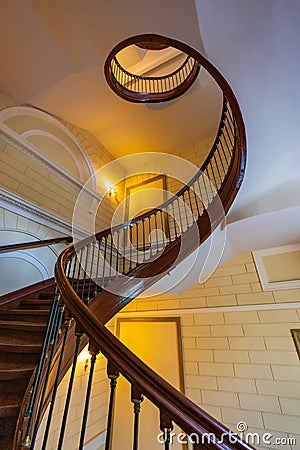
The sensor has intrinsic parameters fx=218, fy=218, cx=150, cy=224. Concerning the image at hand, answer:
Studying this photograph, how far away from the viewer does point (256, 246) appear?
3.42m

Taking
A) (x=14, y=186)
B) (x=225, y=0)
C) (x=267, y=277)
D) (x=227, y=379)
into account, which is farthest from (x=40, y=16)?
(x=227, y=379)

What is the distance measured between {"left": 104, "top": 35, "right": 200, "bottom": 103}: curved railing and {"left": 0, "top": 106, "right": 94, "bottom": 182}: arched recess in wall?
1.33 metres

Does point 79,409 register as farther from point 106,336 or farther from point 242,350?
point 106,336

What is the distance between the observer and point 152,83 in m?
4.68

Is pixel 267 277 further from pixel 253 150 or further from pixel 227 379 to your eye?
pixel 253 150

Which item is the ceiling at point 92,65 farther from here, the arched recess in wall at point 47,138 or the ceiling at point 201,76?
the arched recess in wall at point 47,138

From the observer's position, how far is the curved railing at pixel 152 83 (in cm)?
397

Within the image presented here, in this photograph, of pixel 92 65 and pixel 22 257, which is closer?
pixel 22 257

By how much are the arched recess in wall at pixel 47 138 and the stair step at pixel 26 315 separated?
7.99ft

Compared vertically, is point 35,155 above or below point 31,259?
above

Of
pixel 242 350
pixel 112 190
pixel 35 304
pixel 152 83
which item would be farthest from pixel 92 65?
pixel 242 350

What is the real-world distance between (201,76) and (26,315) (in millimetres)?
4552

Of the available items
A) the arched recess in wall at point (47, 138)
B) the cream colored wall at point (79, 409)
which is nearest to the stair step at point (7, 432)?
the cream colored wall at point (79, 409)

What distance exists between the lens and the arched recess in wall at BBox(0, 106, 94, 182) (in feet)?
11.2
